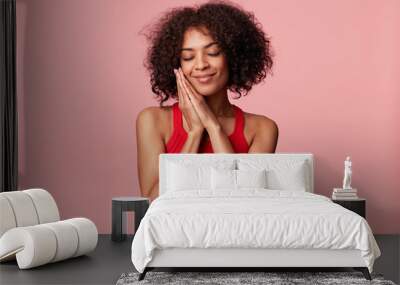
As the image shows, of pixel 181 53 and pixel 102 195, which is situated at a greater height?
pixel 181 53

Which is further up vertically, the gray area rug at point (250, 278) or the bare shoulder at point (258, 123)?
the bare shoulder at point (258, 123)

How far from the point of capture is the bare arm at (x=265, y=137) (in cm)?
755

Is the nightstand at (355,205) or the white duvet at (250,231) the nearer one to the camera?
the white duvet at (250,231)

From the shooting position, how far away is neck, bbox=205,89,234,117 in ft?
25.0

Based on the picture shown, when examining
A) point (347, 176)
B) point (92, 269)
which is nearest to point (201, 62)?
point (347, 176)

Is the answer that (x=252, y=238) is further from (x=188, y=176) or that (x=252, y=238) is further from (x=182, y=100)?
(x=182, y=100)

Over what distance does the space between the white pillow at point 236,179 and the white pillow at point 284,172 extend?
12 centimetres

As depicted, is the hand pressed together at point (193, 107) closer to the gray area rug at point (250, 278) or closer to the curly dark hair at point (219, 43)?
the curly dark hair at point (219, 43)

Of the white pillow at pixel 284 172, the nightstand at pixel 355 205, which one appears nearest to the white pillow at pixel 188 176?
the white pillow at pixel 284 172

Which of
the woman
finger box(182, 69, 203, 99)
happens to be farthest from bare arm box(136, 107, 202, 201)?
finger box(182, 69, 203, 99)

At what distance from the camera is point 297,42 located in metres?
7.84

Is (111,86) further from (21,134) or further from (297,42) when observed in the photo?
(297,42)

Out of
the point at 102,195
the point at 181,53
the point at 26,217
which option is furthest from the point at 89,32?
the point at 26,217

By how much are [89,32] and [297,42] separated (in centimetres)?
221
